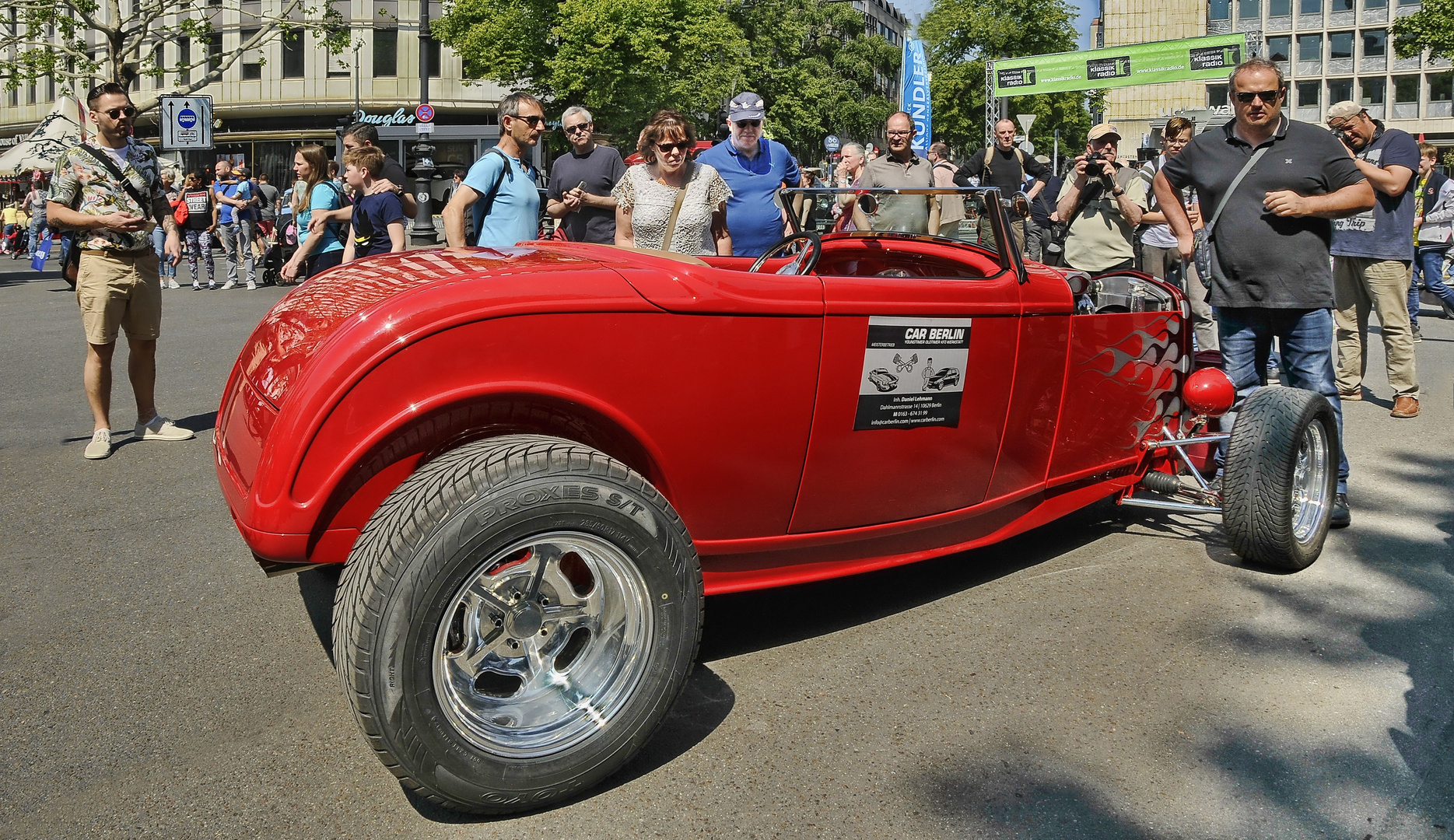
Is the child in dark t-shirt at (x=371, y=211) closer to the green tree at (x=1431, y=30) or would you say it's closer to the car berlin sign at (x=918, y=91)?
the car berlin sign at (x=918, y=91)

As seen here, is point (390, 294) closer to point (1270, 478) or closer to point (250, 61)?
point (1270, 478)

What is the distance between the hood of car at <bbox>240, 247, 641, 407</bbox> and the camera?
8.60 ft

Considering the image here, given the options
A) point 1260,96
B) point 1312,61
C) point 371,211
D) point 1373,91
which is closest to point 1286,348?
point 1260,96

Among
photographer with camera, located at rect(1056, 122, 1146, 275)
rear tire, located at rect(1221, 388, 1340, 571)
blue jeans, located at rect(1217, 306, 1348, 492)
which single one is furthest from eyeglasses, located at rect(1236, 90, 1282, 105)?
photographer with camera, located at rect(1056, 122, 1146, 275)

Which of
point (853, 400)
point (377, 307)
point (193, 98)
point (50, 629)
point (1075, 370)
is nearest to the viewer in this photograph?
point (377, 307)

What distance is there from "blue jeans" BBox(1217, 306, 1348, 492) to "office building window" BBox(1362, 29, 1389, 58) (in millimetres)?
80764

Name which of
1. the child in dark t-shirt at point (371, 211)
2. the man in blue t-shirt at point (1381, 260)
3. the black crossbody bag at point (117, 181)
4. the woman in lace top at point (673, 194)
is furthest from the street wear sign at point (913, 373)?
the man in blue t-shirt at point (1381, 260)

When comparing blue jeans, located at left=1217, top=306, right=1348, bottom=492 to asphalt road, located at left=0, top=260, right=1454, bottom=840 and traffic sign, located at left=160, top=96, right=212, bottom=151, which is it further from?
traffic sign, located at left=160, top=96, right=212, bottom=151

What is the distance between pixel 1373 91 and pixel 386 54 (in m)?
62.2

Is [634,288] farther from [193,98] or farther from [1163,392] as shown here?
[193,98]

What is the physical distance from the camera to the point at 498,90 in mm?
47188

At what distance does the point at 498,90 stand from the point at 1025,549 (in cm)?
4614

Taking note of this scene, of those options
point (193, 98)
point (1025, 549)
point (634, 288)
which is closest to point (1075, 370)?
point (1025, 549)

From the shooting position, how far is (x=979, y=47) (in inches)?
2506
